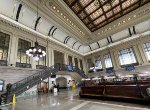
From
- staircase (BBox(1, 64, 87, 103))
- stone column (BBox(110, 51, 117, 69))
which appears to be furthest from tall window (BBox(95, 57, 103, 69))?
staircase (BBox(1, 64, 87, 103))

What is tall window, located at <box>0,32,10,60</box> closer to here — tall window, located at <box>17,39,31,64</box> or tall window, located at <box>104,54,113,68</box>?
tall window, located at <box>17,39,31,64</box>

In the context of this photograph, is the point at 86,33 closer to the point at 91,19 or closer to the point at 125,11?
the point at 91,19

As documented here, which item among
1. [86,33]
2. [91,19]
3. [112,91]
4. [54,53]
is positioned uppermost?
[91,19]

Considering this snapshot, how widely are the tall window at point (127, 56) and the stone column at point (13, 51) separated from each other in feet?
58.4

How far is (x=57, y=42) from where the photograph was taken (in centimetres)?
1609

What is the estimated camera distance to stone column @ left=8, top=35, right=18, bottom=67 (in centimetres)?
999

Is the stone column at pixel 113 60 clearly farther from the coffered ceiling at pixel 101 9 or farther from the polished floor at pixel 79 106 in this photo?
the polished floor at pixel 79 106

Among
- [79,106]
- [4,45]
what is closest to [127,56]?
[79,106]

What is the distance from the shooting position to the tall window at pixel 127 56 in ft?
59.8

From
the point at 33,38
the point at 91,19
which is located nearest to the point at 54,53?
the point at 33,38

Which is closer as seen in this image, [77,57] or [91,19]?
[91,19]

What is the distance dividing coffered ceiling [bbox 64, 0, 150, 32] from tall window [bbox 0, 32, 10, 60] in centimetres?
741

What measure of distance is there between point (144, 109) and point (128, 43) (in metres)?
17.2

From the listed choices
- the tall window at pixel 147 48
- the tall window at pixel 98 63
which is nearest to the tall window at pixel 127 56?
the tall window at pixel 147 48
